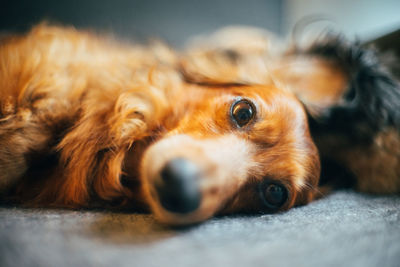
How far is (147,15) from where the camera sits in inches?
110

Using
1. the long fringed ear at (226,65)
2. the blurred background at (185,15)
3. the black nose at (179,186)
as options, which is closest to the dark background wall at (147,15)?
the blurred background at (185,15)

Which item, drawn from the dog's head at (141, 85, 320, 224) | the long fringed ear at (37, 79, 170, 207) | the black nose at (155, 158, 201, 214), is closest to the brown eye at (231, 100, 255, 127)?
the dog's head at (141, 85, 320, 224)

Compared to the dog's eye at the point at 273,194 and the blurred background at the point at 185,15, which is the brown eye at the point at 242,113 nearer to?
the dog's eye at the point at 273,194

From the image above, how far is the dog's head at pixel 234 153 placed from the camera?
89 cm

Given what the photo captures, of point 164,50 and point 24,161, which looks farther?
point 164,50

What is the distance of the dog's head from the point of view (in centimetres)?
89

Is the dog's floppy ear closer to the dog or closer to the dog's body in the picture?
the dog

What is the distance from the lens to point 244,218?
1077 millimetres

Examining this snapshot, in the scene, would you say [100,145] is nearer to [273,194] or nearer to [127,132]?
[127,132]

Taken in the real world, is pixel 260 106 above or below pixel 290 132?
above

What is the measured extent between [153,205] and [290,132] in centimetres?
68

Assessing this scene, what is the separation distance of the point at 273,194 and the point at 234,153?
26cm

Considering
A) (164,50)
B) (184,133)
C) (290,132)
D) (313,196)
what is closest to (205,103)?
(184,133)

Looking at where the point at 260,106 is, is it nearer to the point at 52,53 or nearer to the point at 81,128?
the point at 81,128
